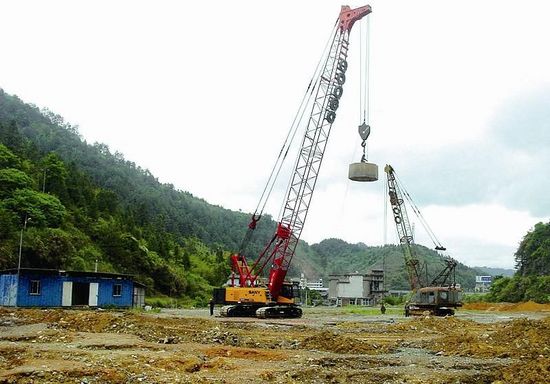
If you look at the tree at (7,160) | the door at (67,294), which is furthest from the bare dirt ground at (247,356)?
the tree at (7,160)

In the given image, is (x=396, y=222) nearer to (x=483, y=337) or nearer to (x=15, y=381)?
(x=483, y=337)

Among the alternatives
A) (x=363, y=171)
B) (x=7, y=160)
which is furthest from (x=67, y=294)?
(x=7, y=160)

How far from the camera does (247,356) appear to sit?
19109 mm

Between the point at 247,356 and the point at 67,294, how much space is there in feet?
105

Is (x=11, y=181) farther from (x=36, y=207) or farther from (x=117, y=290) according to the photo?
(x=117, y=290)

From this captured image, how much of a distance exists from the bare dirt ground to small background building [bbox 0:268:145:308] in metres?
16.5

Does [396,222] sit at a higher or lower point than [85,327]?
higher

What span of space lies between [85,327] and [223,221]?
163 m

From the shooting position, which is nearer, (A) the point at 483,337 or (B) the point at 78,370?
(B) the point at 78,370

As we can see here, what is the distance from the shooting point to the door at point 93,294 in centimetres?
4819

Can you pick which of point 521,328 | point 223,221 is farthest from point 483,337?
point 223,221

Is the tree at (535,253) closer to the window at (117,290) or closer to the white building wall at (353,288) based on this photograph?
the white building wall at (353,288)

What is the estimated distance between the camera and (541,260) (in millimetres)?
103062

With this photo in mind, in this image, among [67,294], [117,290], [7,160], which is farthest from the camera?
[7,160]
